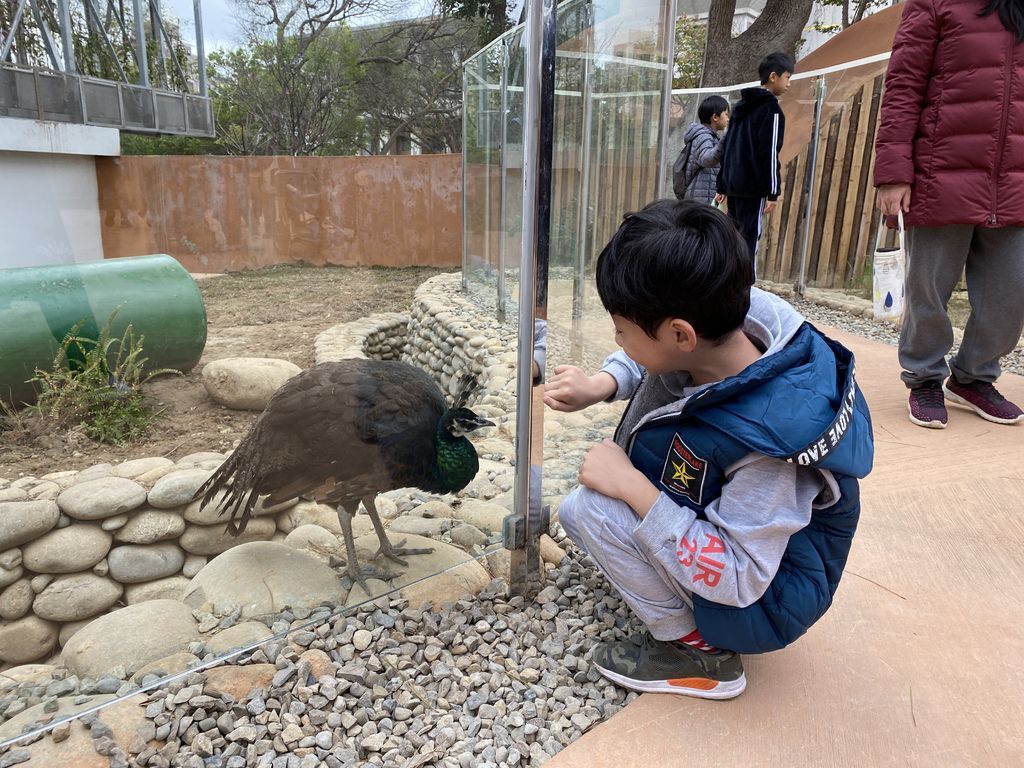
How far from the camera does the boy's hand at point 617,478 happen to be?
4.35ft

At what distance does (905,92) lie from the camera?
280 cm

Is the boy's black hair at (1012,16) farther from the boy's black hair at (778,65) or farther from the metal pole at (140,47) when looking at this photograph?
the metal pole at (140,47)

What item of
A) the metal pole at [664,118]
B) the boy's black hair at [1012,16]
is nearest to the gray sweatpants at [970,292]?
the boy's black hair at [1012,16]

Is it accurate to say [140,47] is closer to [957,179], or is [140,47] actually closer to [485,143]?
Result: [485,143]

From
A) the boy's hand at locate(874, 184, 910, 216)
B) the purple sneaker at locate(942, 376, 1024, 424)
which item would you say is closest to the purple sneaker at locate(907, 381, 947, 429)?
the purple sneaker at locate(942, 376, 1024, 424)

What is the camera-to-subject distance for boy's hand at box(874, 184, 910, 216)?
2.81 m

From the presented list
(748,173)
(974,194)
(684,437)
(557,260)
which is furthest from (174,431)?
(748,173)

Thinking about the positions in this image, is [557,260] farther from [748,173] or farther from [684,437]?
[684,437]

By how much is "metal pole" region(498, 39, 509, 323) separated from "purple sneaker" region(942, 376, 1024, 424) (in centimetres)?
212

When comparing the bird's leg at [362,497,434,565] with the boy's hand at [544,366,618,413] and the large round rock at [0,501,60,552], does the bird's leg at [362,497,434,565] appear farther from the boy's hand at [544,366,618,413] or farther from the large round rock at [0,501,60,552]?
the large round rock at [0,501,60,552]

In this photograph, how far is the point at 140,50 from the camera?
1.28m

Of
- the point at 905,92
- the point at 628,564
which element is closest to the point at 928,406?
the point at 905,92

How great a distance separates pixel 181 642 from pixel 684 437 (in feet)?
3.66

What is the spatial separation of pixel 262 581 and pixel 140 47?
3.56 feet
